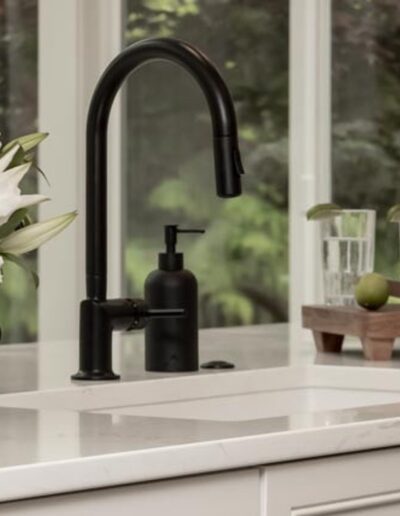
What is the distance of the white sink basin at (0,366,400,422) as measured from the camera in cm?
184

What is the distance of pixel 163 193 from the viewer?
12.3 ft

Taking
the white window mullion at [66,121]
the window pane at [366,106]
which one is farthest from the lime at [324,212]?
the window pane at [366,106]

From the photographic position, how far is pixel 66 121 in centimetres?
355

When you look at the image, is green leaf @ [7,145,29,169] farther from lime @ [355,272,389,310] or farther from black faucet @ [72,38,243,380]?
lime @ [355,272,389,310]

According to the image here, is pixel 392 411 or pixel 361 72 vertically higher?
pixel 361 72

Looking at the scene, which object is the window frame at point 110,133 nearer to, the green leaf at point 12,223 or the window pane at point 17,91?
the window pane at point 17,91

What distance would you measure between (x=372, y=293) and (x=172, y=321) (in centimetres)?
37

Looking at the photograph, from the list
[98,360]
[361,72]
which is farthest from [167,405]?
[361,72]

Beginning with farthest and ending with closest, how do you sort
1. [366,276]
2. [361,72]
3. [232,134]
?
[361,72], [366,276], [232,134]

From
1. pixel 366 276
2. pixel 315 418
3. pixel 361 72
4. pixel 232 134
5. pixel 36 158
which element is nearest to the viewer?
pixel 315 418

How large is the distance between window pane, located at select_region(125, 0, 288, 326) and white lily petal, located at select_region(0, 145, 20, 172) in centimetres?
200

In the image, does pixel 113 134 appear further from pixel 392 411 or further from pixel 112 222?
pixel 392 411

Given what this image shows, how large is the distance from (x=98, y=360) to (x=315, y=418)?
0.43 meters

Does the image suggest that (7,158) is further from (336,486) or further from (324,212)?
(324,212)
